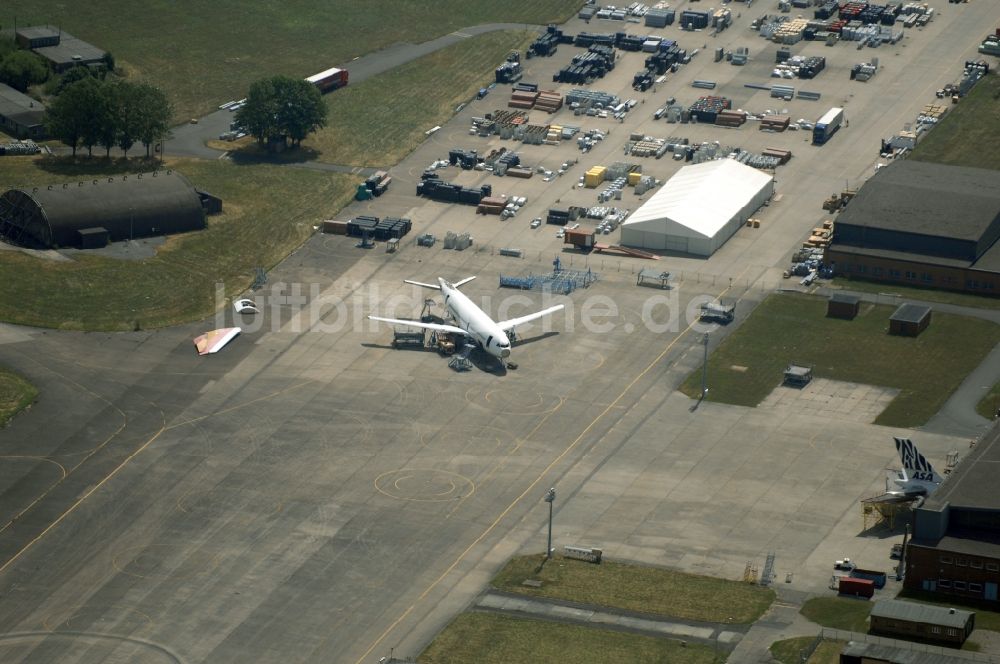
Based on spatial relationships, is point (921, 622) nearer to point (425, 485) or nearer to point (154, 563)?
point (425, 485)

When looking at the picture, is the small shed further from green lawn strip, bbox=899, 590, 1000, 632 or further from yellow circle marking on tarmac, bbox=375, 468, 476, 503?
yellow circle marking on tarmac, bbox=375, 468, 476, 503

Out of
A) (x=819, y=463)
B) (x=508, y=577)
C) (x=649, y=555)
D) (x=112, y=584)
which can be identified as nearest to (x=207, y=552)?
(x=112, y=584)

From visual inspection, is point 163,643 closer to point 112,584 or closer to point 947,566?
point 112,584

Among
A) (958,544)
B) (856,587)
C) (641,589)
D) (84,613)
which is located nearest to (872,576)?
(856,587)

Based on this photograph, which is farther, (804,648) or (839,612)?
(839,612)

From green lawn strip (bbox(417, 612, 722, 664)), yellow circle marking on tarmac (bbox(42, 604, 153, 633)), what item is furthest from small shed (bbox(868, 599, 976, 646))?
yellow circle marking on tarmac (bbox(42, 604, 153, 633))
